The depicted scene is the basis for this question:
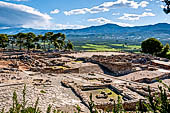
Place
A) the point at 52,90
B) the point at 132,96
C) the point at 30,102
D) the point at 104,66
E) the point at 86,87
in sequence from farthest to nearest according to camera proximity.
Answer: the point at 104,66 → the point at 86,87 → the point at 52,90 → the point at 132,96 → the point at 30,102

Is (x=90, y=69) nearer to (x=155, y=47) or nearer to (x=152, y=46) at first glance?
(x=152, y=46)

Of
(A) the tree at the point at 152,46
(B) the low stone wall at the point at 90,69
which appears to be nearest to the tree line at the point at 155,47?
(A) the tree at the point at 152,46

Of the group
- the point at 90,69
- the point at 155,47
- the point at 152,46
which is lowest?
the point at 90,69

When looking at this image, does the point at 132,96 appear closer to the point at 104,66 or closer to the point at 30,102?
the point at 30,102

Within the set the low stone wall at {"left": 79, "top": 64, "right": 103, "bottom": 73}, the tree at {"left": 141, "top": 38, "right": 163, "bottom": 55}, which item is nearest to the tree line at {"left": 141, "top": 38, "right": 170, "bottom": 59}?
the tree at {"left": 141, "top": 38, "right": 163, "bottom": 55}

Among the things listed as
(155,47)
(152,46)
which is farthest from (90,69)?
(155,47)

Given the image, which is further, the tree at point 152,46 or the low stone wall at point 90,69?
the tree at point 152,46

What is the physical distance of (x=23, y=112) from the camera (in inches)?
209

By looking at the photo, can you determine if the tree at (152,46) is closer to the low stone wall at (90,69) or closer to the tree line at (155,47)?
the tree line at (155,47)

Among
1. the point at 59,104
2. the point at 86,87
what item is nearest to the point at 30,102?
the point at 59,104

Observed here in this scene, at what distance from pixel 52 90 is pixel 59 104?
134 inches

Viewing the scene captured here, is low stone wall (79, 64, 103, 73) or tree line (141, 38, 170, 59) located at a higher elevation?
tree line (141, 38, 170, 59)

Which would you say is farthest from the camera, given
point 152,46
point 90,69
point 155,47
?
point 152,46

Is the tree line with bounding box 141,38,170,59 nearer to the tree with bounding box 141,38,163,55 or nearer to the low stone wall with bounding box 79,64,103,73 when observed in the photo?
the tree with bounding box 141,38,163,55
